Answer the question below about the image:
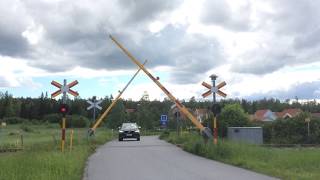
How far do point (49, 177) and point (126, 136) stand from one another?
1596 inches

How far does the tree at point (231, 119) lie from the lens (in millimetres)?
55972

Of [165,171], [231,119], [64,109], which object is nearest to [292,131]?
[231,119]

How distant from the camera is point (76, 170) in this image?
61.2 ft

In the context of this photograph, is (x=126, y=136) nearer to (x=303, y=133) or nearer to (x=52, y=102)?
(x=303, y=133)

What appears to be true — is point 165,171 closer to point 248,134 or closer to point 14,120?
point 248,134

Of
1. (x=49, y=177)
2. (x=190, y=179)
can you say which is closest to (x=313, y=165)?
(x=190, y=179)

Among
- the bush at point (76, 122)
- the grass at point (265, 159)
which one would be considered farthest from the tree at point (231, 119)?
the bush at point (76, 122)

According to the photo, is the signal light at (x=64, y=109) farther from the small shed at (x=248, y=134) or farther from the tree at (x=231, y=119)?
the tree at (x=231, y=119)

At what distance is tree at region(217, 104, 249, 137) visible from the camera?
55972mm

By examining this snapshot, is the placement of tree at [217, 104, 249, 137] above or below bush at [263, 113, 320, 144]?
above

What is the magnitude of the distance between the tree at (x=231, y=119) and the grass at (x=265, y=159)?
25606 mm

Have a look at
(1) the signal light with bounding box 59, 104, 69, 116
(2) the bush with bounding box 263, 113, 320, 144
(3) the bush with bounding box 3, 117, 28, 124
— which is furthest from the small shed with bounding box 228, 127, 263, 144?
(3) the bush with bounding box 3, 117, 28, 124

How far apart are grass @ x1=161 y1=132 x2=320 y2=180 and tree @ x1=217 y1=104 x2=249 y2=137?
25.6 m

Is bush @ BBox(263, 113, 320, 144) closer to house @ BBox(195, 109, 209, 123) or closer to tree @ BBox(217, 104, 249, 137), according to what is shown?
tree @ BBox(217, 104, 249, 137)
